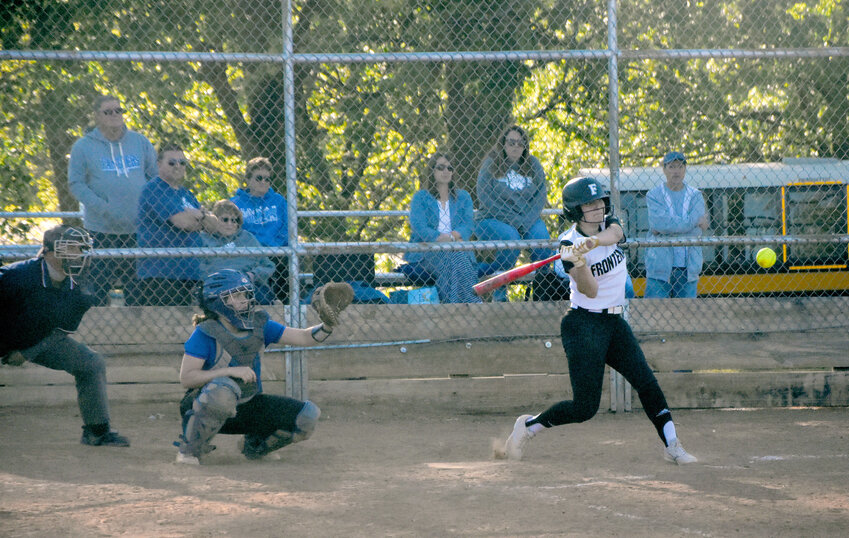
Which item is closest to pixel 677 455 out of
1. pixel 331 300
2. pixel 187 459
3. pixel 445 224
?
pixel 331 300

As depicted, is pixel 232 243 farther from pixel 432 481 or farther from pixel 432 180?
pixel 432 481

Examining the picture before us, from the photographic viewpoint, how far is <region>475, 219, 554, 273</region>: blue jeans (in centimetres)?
768

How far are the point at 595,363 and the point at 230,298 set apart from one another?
6.88 feet

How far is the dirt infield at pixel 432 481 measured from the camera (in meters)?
4.22

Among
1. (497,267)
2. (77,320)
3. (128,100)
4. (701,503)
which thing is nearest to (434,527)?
(701,503)

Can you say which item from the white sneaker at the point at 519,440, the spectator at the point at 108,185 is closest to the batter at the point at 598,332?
the white sneaker at the point at 519,440

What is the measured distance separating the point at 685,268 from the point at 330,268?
9.42 ft

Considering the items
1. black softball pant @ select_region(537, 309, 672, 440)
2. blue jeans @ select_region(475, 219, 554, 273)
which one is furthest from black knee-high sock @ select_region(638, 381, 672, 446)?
blue jeans @ select_region(475, 219, 554, 273)

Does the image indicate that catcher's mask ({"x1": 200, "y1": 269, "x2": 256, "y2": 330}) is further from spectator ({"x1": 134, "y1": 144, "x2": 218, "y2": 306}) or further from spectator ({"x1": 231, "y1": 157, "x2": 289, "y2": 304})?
spectator ({"x1": 231, "y1": 157, "x2": 289, "y2": 304})

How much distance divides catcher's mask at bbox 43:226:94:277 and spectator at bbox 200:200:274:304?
1216mm

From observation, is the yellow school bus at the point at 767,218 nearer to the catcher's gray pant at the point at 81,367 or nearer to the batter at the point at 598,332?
the batter at the point at 598,332

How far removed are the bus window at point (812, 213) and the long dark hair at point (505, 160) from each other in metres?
4.29

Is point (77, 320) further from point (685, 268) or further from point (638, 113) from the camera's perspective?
point (638, 113)

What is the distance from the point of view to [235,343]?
229 inches
